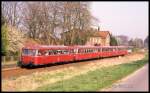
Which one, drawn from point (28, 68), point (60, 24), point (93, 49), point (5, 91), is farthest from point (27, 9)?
point (5, 91)

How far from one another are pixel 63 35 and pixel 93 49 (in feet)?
42.1

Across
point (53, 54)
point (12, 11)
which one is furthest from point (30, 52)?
point (12, 11)

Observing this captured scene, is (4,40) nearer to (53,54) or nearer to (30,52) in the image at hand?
(53,54)

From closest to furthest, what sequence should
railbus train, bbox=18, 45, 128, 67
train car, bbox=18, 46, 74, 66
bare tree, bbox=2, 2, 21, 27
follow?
train car, bbox=18, 46, 74, 66 < railbus train, bbox=18, 45, 128, 67 < bare tree, bbox=2, 2, 21, 27

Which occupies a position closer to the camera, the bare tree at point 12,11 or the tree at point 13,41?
the tree at point 13,41

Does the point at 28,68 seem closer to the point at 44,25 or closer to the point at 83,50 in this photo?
the point at 83,50

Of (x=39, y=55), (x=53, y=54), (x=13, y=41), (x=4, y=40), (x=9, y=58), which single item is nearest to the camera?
(x=39, y=55)

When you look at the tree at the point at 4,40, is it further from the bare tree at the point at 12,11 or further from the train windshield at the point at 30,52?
the bare tree at the point at 12,11

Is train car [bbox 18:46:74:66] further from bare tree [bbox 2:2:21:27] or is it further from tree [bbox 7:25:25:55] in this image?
bare tree [bbox 2:2:21:27]

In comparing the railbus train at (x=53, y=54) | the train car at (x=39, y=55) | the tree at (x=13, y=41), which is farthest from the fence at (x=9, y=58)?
the train car at (x=39, y=55)

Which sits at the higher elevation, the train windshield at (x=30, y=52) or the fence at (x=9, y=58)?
the train windshield at (x=30, y=52)

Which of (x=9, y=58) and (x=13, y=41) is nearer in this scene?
(x=9, y=58)

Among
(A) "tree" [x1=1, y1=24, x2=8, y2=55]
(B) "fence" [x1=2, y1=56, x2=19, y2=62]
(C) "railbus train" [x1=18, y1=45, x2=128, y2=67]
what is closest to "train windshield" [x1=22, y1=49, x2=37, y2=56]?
(C) "railbus train" [x1=18, y1=45, x2=128, y2=67]

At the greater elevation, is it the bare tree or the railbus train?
the bare tree
